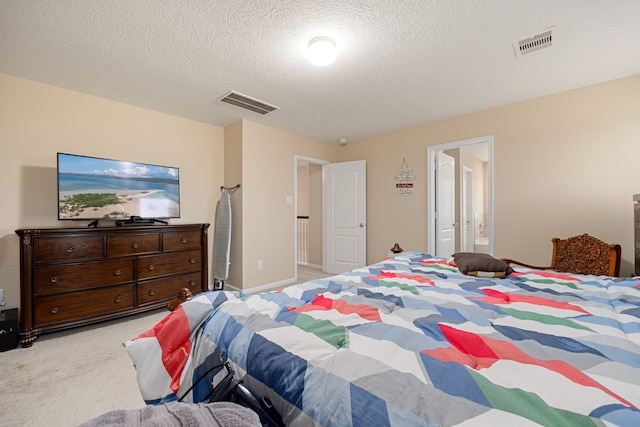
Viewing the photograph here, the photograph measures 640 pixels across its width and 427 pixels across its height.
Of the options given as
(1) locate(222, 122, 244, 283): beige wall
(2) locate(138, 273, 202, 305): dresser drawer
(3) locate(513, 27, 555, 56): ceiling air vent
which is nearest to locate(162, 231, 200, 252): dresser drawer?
(2) locate(138, 273, 202, 305): dresser drawer

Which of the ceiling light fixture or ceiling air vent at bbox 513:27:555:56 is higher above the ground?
ceiling air vent at bbox 513:27:555:56

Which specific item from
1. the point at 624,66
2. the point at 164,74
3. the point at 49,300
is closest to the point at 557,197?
the point at 624,66

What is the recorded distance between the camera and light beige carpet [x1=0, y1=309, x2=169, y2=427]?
1568 mm

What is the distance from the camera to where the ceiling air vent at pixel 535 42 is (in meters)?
2.02

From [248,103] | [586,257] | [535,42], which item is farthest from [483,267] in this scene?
[248,103]

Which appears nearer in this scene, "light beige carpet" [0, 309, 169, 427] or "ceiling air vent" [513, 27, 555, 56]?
"light beige carpet" [0, 309, 169, 427]

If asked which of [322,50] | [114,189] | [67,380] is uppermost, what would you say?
[322,50]

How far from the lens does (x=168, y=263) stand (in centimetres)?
309

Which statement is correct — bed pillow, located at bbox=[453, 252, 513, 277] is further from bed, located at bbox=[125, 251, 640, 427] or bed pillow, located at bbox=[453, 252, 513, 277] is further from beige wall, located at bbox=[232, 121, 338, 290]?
beige wall, located at bbox=[232, 121, 338, 290]

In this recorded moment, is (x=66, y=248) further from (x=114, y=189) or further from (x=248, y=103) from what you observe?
(x=248, y=103)

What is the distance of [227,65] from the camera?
2422 millimetres

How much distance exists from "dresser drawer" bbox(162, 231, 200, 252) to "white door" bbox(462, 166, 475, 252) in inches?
185

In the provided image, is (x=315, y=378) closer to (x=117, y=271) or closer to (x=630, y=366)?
(x=630, y=366)

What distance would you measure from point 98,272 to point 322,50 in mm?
2902
